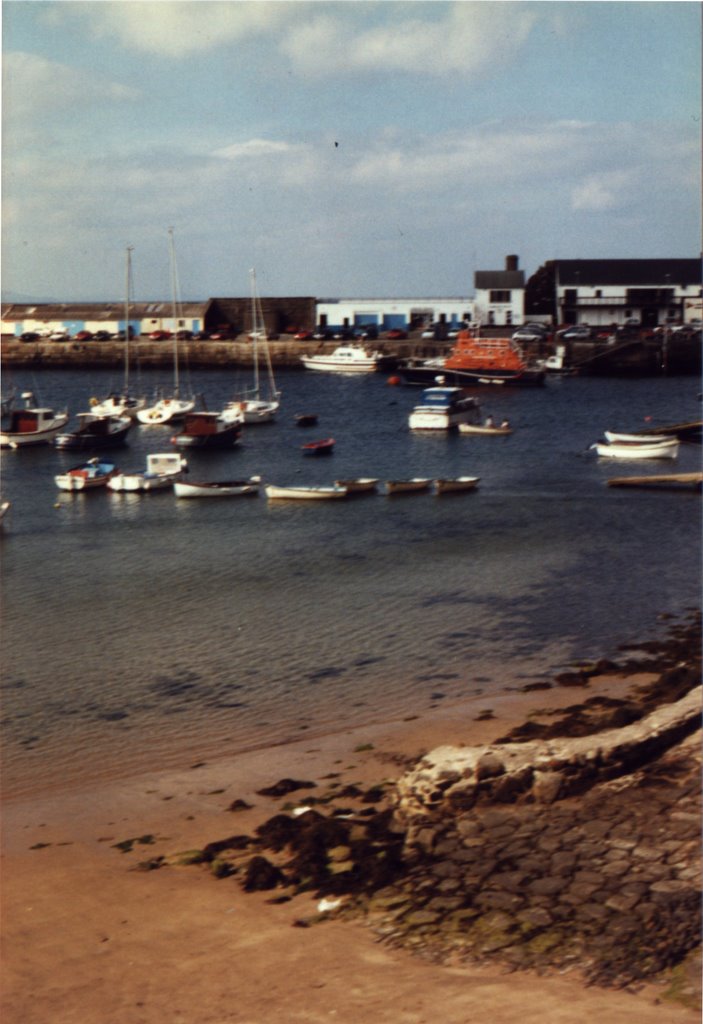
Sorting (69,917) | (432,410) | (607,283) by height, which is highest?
(607,283)

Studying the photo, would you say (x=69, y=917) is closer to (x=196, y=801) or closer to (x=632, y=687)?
(x=196, y=801)

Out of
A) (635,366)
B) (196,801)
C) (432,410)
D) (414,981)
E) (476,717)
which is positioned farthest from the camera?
(635,366)

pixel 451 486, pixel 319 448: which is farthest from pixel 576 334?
pixel 451 486

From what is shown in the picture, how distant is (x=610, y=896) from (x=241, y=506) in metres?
27.1

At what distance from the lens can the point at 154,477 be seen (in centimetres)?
3838

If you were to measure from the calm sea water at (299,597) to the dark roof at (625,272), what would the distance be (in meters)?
50.6

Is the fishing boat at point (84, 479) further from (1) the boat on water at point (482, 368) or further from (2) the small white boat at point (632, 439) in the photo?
(1) the boat on water at point (482, 368)

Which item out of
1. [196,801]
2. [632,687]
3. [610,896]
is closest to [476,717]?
[632,687]

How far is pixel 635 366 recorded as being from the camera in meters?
79.3

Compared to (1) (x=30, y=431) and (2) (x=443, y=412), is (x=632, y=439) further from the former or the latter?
(1) (x=30, y=431)

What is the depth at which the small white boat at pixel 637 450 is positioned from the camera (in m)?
42.7

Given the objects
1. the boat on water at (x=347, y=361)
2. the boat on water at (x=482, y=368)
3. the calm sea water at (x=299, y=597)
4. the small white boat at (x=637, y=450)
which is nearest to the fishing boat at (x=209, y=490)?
the calm sea water at (x=299, y=597)

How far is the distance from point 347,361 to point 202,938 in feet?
243

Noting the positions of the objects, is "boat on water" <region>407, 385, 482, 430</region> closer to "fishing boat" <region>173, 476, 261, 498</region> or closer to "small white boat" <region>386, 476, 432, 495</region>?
"small white boat" <region>386, 476, 432, 495</region>
